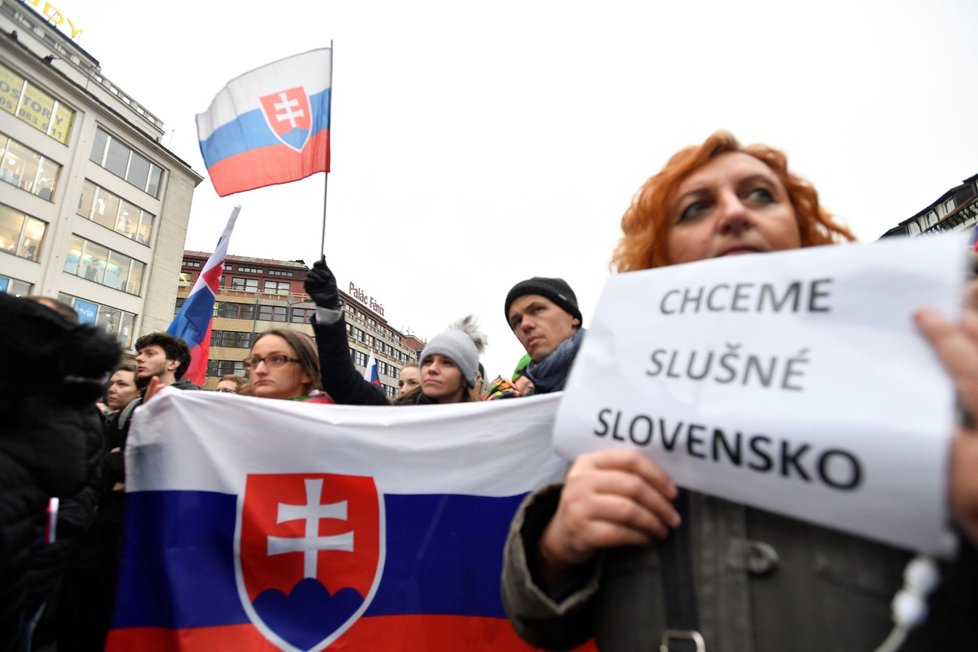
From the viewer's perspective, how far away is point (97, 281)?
23.4m

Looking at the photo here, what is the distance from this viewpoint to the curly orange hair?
3.96ft

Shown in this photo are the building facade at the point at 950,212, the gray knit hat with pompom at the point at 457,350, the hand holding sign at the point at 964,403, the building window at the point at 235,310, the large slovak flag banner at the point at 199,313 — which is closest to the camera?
the hand holding sign at the point at 964,403

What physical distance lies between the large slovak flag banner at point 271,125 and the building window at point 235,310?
47.9 meters

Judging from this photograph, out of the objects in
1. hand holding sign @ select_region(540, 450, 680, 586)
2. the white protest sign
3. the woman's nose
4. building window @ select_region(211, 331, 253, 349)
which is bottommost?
hand holding sign @ select_region(540, 450, 680, 586)

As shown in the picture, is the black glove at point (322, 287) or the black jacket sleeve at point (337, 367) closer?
the black jacket sleeve at point (337, 367)

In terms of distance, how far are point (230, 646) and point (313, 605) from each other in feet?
1.07

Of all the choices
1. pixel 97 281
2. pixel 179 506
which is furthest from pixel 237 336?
pixel 179 506

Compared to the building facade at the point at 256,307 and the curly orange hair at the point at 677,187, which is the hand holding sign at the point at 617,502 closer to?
the curly orange hair at the point at 677,187

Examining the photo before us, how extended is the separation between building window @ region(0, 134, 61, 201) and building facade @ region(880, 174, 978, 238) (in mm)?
48778

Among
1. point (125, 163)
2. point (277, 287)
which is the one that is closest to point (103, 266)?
point (125, 163)

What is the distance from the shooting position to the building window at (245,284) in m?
50.7

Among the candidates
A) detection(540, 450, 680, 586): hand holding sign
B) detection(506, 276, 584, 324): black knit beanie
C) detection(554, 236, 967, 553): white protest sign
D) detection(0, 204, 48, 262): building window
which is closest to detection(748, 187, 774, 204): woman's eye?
detection(554, 236, 967, 553): white protest sign

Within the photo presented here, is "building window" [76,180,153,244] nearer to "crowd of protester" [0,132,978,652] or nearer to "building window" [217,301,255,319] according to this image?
"building window" [217,301,255,319]

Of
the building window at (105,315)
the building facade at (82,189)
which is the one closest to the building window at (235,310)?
the building facade at (82,189)
